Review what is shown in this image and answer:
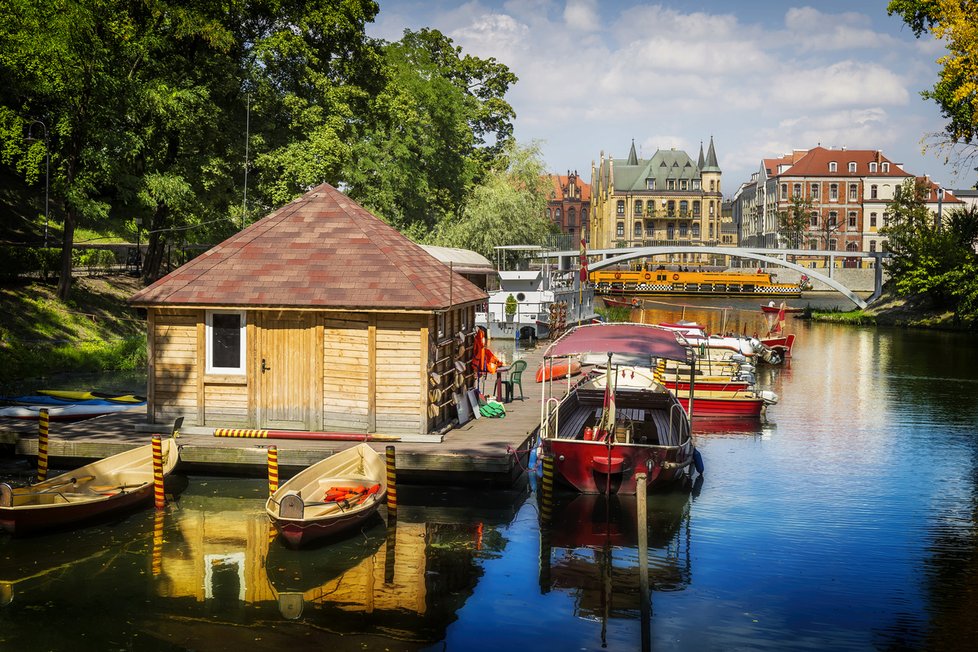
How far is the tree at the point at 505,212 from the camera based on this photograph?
54.8m

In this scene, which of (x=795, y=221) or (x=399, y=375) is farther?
(x=795, y=221)

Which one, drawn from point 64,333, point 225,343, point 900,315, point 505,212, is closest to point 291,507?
point 225,343

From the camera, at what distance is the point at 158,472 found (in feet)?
54.5

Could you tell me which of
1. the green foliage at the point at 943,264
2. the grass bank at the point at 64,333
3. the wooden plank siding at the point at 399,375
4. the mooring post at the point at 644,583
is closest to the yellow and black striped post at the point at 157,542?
the wooden plank siding at the point at 399,375

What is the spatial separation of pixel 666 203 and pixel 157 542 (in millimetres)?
118403

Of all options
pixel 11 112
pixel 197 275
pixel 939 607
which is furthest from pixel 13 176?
pixel 939 607

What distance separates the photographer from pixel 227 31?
127 ft

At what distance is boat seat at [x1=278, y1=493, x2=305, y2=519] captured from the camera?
47.4 feet

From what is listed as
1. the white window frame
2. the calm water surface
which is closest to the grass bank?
the white window frame

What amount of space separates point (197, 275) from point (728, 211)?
151 metres

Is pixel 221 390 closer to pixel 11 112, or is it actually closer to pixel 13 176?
pixel 11 112

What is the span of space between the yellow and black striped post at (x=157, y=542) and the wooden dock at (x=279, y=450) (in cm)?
173

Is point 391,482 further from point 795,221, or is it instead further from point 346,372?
point 795,221

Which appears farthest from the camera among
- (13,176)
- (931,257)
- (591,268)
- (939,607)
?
(591,268)
